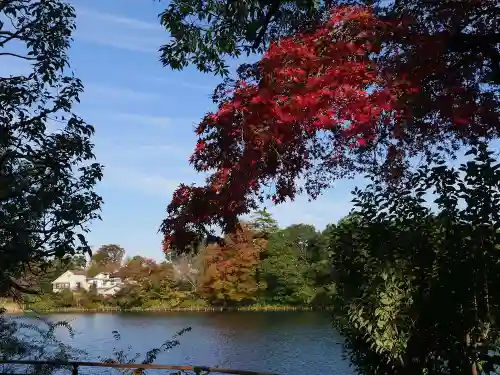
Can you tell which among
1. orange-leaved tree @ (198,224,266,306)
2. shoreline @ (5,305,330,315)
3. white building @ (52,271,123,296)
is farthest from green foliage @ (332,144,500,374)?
white building @ (52,271,123,296)

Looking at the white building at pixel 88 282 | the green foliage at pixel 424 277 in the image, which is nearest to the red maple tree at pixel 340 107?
the green foliage at pixel 424 277

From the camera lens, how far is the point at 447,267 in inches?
145

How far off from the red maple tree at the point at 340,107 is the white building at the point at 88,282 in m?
50.4

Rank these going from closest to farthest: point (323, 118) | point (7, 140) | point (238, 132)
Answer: point (323, 118) < point (238, 132) < point (7, 140)

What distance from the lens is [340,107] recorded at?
130 inches

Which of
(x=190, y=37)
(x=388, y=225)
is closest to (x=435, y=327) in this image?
(x=388, y=225)

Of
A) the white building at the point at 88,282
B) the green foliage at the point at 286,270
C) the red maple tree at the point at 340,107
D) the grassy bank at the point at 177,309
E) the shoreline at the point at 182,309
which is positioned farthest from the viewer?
the white building at the point at 88,282

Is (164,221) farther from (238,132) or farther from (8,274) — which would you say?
(8,274)

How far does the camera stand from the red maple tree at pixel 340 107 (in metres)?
3.33

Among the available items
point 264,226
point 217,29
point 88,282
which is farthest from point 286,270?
point 217,29

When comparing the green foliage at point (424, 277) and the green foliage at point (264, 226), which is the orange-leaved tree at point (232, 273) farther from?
the green foliage at point (424, 277)

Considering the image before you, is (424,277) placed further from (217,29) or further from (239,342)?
(239,342)

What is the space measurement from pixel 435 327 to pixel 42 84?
527 centimetres

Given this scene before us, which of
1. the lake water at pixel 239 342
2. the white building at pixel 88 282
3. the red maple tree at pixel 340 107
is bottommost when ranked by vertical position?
the lake water at pixel 239 342
